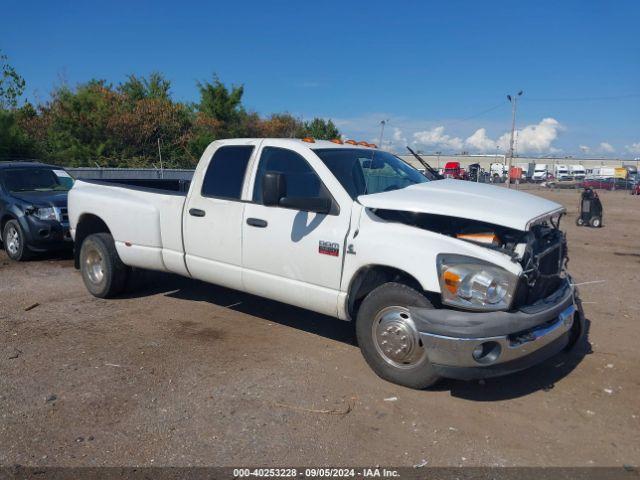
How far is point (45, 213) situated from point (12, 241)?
0.82m

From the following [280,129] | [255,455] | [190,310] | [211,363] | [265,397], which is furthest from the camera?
[280,129]

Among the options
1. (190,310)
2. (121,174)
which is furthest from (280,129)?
(190,310)

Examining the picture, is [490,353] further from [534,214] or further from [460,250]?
[534,214]

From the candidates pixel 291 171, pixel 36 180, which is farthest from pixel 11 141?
pixel 291 171

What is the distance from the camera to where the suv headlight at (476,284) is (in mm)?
3953

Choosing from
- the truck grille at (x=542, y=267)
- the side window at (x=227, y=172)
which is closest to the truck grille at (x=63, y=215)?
the side window at (x=227, y=172)

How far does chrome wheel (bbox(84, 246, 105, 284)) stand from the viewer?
6.85 metres

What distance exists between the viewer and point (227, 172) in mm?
5727

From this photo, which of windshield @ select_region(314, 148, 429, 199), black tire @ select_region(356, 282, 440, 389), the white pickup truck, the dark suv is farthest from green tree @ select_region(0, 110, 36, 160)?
black tire @ select_region(356, 282, 440, 389)

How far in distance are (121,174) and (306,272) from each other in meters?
15.7

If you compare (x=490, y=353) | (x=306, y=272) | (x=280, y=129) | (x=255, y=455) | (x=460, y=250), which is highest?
(x=280, y=129)

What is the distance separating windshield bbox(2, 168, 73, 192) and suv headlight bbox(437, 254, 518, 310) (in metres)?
8.47

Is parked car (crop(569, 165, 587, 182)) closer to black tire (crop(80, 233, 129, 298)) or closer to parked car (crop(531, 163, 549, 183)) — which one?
parked car (crop(531, 163, 549, 183))

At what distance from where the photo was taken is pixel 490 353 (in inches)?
156
